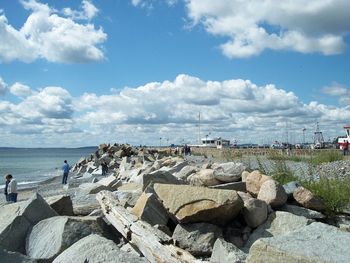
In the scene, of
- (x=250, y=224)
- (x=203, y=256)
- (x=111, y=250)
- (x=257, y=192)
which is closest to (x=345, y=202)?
(x=257, y=192)

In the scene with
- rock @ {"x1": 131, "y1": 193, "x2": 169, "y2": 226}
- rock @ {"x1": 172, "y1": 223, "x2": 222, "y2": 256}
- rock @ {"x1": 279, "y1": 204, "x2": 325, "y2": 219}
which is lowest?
rock @ {"x1": 172, "y1": 223, "x2": 222, "y2": 256}

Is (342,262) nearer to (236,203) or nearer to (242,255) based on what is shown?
(242,255)

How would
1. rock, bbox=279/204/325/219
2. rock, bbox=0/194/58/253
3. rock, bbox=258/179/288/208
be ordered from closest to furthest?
rock, bbox=0/194/58/253
rock, bbox=258/179/288/208
rock, bbox=279/204/325/219

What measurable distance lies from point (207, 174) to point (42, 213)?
3860 millimetres

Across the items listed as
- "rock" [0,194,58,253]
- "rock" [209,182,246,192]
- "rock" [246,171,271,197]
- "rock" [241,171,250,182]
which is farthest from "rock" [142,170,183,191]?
"rock" [0,194,58,253]

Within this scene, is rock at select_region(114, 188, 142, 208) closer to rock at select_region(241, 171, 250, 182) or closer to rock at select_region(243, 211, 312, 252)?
rock at select_region(241, 171, 250, 182)

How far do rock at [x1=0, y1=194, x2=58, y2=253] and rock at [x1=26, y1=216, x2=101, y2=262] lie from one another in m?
0.25

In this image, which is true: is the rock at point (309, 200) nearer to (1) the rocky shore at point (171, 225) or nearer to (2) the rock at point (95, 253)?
(1) the rocky shore at point (171, 225)

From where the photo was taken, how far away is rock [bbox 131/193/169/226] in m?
7.83

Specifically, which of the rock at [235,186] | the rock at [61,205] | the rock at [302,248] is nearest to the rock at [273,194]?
the rock at [235,186]

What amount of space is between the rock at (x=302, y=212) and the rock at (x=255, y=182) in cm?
68

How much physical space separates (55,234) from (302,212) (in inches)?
182

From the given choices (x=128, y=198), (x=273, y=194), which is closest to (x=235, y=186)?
(x=273, y=194)

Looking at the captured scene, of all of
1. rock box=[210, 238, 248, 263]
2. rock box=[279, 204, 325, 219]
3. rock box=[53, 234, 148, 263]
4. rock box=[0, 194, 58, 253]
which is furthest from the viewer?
rock box=[279, 204, 325, 219]
